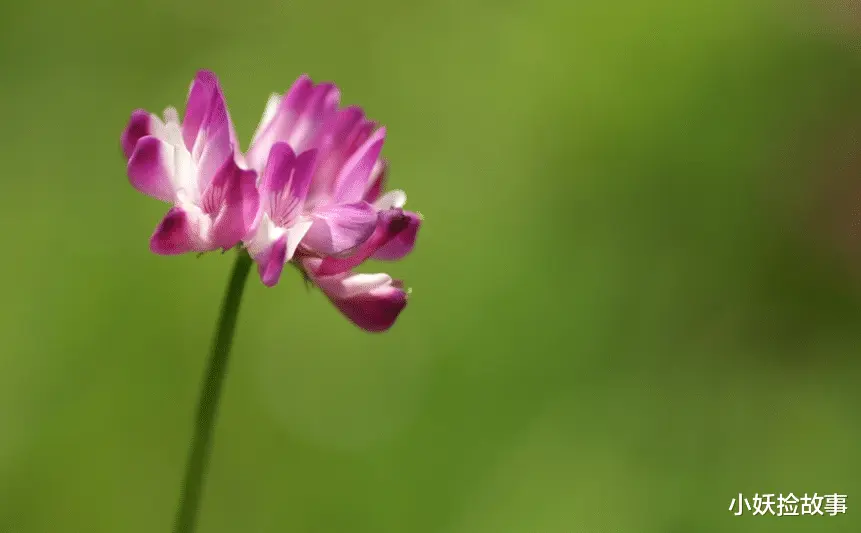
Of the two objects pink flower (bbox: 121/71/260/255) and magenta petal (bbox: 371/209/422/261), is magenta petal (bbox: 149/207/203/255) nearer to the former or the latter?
pink flower (bbox: 121/71/260/255)

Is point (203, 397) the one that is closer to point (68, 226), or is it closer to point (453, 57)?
point (68, 226)

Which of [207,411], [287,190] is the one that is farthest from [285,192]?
[207,411]

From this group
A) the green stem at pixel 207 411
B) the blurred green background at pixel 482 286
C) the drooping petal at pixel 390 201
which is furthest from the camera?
the blurred green background at pixel 482 286

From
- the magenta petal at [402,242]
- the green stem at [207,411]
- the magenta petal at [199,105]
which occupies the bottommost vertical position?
the green stem at [207,411]

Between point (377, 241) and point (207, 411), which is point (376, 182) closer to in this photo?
point (377, 241)

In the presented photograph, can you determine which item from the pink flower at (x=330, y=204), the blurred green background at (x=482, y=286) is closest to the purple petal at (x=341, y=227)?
the pink flower at (x=330, y=204)

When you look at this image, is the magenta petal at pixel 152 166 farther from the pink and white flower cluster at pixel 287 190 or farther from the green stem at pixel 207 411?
the green stem at pixel 207 411

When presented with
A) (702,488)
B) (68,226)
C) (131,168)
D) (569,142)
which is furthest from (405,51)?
(131,168)
